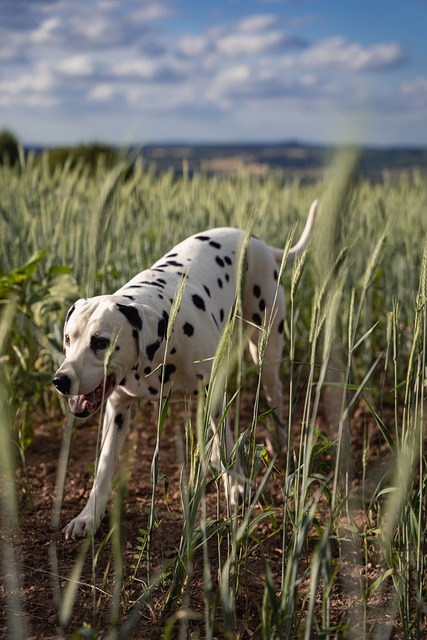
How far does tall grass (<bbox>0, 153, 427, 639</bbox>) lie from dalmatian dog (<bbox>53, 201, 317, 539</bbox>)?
16 cm

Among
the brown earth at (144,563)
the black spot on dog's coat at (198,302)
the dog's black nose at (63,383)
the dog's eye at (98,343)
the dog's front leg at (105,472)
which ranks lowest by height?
the brown earth at (144,563)

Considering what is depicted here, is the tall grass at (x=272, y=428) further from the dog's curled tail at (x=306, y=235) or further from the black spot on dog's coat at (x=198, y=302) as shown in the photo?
the black spot on dog's coat at (x=198, y=302)

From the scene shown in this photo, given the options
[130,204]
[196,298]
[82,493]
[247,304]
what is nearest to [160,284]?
[196,298]

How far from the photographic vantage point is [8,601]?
1981 mm

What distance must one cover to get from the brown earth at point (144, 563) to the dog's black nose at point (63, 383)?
0.43m

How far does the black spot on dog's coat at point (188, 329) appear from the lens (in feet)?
8.23

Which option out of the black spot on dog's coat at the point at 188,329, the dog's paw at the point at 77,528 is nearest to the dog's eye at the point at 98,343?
the black spot on dog's coat at the point at 188,329

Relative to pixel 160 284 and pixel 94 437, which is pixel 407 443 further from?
pixel 94 437

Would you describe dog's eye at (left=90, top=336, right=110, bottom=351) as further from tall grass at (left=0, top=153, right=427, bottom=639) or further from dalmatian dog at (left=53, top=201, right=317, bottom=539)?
tall grass at (left=0, top=153, right=427, bottom=639)

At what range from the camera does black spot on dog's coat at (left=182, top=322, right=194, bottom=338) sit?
251cm

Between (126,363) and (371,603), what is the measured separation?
1017 millimetres

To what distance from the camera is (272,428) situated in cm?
342

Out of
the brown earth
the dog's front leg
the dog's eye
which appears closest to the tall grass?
the brown earth

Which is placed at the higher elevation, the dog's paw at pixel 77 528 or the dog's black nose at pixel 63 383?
the dog's black nose at pixel 63 383
